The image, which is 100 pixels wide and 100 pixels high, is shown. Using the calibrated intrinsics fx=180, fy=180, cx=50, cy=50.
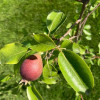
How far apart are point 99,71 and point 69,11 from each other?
96 centimetres

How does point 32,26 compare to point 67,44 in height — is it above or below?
below

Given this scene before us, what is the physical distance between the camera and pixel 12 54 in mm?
811

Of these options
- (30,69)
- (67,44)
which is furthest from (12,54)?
(67,44)

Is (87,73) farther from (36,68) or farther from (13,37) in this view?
(13,37)

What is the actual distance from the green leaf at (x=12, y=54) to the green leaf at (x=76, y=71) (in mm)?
194

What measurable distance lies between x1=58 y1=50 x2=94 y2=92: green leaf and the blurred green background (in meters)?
1.38

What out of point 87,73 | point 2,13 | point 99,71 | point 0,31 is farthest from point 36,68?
point 2,13

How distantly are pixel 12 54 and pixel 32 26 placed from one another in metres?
1.71

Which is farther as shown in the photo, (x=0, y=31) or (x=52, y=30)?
(x=0, y=31)

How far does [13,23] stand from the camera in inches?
98.8

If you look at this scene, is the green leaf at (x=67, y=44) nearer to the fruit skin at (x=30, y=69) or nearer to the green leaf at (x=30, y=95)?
the fruit skin at (x=30, y=69)

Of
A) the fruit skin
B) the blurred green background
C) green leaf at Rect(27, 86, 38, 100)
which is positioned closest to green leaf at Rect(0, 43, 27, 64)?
the fruit skin

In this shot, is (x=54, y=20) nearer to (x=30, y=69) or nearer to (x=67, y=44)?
(x=67, y=44)

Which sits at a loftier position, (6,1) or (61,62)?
(6,1)
